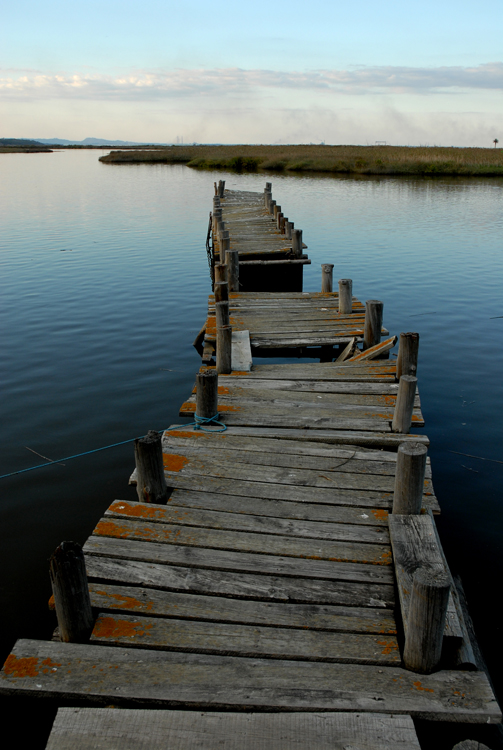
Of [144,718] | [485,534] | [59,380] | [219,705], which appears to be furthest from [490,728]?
[59,380]

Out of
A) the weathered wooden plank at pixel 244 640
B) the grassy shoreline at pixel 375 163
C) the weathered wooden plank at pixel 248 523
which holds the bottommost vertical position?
the weathered wooden plank at pixel 244 640

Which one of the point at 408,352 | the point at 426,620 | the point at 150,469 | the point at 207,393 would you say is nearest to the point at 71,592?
the point at 150,469

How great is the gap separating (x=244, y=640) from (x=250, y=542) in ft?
3.04

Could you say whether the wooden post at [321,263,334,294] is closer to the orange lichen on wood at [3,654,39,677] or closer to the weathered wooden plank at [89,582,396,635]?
the weathered wooden plank at [89,582,396,635]

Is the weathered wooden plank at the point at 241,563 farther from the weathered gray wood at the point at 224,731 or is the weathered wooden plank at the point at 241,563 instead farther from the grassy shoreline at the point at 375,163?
the grassy shoreline at the point at 375,163

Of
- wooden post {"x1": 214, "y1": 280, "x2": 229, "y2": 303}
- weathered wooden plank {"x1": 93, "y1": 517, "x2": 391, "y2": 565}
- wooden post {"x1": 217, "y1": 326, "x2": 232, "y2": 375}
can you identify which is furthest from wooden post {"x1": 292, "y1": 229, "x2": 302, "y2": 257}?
weathered wooden plank {"x1": 93, "y1": 517, "x2": 391, "y2": 565}

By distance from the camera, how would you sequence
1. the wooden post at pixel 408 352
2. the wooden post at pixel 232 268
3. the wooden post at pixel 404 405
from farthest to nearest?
1. the wooden post at pixel 232 268
2. the wooden post at pixel 408 352
3. the wooden post at pixel 404 405

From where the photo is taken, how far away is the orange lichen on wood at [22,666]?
3.26 metres

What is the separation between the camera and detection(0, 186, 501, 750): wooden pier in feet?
9.95

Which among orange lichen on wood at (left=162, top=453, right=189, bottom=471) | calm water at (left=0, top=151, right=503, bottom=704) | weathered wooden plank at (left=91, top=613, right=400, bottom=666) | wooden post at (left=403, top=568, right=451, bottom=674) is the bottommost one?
calm water at (left=0, top=151, right=503, bottom=704)

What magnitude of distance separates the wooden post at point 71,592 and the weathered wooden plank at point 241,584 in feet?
1.64

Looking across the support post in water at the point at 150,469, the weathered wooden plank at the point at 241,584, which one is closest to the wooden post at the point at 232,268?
the support post in water at the point at 150,469

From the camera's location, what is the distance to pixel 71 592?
3.34 meters

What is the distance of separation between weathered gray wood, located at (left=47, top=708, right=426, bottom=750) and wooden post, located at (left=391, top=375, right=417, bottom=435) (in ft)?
11.3
